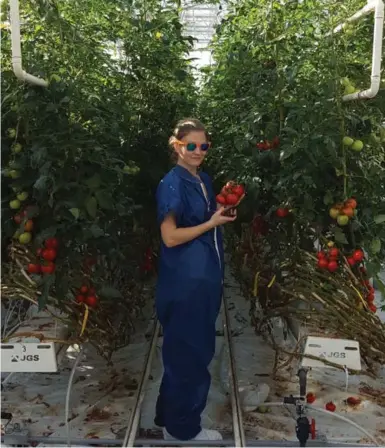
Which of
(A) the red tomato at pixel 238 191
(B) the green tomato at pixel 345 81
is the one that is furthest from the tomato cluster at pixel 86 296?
(B) the green tomato at pixel 345 81

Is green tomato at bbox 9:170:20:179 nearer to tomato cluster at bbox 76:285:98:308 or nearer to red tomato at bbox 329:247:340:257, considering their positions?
tomato cluster at bbox 76:285:98:308

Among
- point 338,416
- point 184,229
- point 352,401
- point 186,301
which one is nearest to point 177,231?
point 184,229

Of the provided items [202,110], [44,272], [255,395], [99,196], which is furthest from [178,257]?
[202,110]

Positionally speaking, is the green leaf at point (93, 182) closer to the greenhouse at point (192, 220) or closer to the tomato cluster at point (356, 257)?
the greenhouse at point (192, 220)

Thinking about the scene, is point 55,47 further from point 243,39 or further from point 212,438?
point 212,438

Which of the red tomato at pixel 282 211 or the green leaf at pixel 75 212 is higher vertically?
the green leaf at pixel 75 212

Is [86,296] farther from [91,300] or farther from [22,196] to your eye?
[22,196]

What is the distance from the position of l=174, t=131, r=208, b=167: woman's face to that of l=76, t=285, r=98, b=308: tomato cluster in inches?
23.5

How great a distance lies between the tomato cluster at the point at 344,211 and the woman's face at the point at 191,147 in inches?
20.2

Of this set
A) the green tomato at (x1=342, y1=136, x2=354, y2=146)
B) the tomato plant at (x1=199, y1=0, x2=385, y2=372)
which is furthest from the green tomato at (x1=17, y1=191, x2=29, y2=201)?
the green tomato at (x1=342, y1=136, x2=354, y2=146)

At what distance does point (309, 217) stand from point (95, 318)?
91 centimetres

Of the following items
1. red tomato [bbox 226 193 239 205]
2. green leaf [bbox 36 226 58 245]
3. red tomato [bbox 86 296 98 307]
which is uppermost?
red tomato [bbox 226 193 239 205]

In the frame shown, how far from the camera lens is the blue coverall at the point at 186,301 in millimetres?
1821

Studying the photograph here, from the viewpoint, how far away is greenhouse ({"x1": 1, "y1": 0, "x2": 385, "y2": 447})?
1.79 meters
